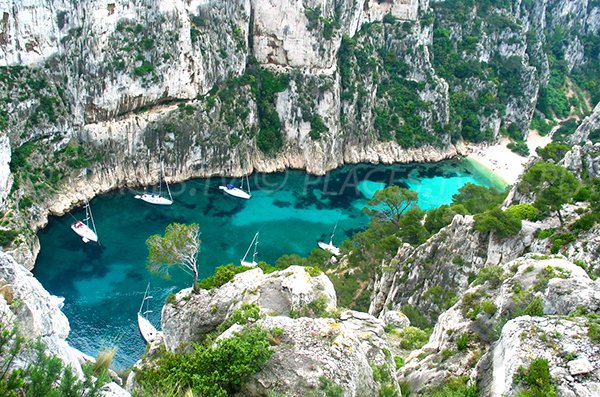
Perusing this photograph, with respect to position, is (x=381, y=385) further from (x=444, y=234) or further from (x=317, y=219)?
(x=317, y=219)

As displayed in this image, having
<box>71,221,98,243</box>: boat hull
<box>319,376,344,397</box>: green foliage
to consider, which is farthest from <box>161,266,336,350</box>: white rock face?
<box>71,221,98,243</box>: boat hull

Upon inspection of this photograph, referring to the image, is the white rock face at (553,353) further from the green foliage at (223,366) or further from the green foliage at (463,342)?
the green foliage at (223,366)

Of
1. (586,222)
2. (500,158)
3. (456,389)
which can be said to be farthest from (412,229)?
(500,158)

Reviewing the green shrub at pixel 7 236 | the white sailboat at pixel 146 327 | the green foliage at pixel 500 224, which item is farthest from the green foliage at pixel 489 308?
the green shrub at pixel 7 236

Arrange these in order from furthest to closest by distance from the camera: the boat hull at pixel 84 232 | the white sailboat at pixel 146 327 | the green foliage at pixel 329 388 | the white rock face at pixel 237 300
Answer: the boat hull at pixel 84 232 → the white sailboat at pixel 146 327 → the white rock face at pixel 237 300 → the green foliage at pixel 329 388

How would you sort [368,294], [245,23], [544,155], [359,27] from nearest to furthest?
1. [368,294]
2. [544,155]
3. [245,23]
4. [359,27]

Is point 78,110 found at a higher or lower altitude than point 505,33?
lower

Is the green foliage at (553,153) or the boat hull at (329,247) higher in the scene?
the green foliage at (553,153)

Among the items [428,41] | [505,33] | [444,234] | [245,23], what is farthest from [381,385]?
[505,33]
